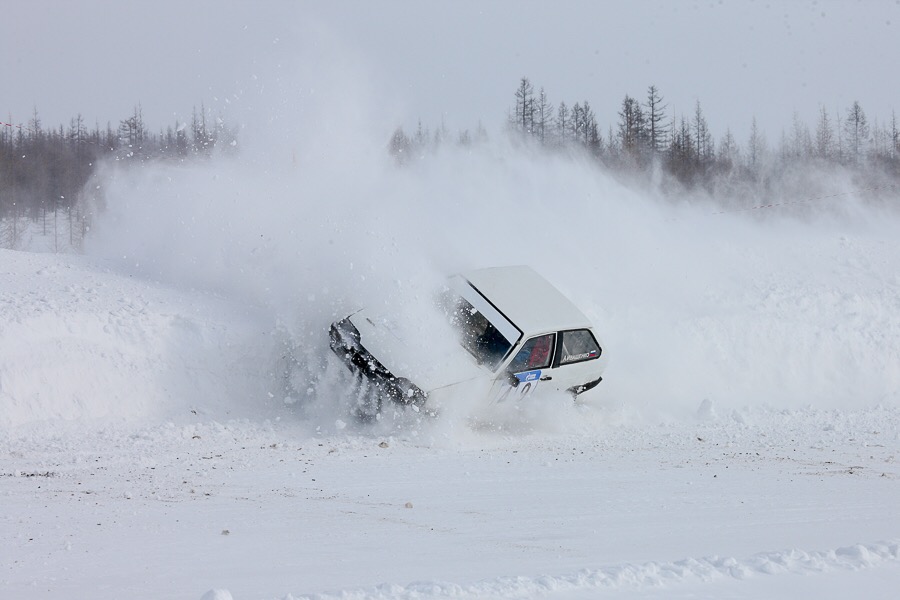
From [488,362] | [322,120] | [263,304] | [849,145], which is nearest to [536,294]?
[488,362]

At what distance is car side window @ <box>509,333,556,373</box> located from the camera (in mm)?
9961

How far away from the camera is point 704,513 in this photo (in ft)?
23.1

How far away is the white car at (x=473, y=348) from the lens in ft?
31.3

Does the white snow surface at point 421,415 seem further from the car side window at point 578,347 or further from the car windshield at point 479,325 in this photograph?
the car side window at point 578,347

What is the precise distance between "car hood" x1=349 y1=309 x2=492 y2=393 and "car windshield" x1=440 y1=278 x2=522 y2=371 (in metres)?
0.12

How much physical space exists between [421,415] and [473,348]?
107cm

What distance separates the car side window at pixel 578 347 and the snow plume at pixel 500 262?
2.68 feet

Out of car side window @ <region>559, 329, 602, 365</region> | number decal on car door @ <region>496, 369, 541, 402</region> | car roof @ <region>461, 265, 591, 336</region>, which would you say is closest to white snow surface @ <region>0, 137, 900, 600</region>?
number decal on car door @ <region>496, 369, 541, 402</region>

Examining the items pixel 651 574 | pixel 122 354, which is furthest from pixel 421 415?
pixel 651 574

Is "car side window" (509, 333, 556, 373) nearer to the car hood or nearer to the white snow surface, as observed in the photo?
the car hood

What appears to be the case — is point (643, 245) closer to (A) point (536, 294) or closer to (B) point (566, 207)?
(B) point (566, 207)

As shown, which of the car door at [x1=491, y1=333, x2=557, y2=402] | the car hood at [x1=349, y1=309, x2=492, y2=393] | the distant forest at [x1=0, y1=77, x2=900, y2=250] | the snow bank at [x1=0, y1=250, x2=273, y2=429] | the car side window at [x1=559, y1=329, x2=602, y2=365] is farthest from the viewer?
the distant forest at [x1=0, y1=77, x2=900, y2=250]

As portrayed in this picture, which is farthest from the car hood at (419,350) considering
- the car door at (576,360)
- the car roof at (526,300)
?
the car door at (576,360)

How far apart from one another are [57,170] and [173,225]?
4023 cm
